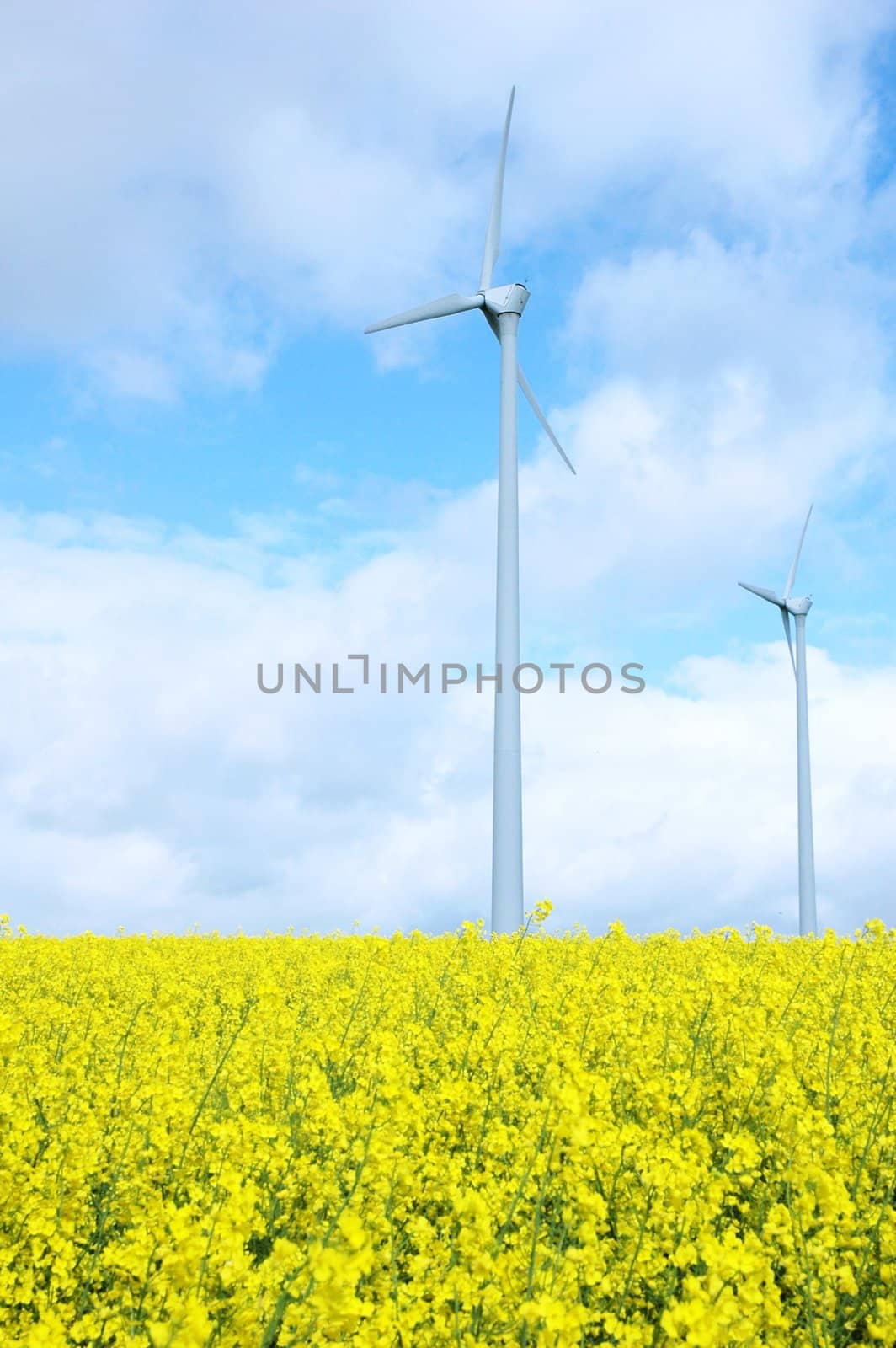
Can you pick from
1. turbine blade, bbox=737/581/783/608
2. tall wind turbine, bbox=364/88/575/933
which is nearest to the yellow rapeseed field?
tall wind turbine, bbox=364/88/575/933

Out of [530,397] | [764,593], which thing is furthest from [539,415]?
[764,593]

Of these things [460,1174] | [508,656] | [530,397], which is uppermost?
[530,397]

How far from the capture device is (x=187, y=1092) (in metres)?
6.17

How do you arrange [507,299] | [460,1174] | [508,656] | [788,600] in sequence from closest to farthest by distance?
[460,1174], [508,656], [507,299], [788,600]

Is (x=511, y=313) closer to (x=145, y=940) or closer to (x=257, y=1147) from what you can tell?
(x=145, y=940)

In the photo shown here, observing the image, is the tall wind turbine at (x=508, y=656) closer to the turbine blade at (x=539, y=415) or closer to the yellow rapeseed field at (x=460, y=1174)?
the turbine blade at (x=539, y=415)

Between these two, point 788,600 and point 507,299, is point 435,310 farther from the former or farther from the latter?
point 788,600

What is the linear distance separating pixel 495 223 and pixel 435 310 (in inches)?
111

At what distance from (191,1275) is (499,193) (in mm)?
24241

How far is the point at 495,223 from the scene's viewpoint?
23.9m

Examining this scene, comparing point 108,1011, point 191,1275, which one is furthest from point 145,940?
point 191,1275

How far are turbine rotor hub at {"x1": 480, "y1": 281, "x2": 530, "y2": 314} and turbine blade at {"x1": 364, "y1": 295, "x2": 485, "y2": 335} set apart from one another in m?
0.21

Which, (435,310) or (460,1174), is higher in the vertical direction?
(435,310)

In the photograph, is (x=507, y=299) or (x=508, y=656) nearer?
(x=508, y=656)
